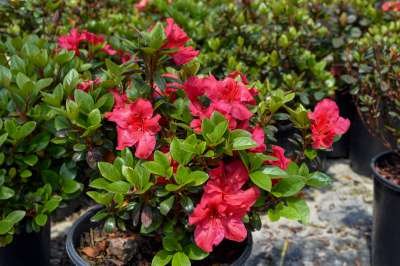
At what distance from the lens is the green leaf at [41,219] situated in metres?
1.97

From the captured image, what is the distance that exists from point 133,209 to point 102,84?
1.55ft

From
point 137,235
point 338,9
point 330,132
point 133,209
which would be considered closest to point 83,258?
point 137,235

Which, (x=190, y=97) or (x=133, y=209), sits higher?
(x=190, y=97)

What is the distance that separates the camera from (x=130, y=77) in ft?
6.04

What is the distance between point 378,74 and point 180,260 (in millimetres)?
1452

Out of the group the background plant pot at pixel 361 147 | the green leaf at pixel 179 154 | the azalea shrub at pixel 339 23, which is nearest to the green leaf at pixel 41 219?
the green leaf at pixel 179 154

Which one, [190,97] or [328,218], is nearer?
[190,97]

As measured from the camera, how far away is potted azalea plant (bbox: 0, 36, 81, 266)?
1.90 m

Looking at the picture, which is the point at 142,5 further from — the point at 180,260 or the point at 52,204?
the point at 180,260

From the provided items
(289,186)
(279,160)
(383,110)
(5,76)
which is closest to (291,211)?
(289,186)

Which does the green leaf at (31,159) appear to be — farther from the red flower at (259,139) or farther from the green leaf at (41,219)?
the red flower at (259,139)

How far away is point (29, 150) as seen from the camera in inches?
77.7

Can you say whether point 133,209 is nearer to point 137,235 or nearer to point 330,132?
point 137,235

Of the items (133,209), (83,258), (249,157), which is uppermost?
(249,157)
